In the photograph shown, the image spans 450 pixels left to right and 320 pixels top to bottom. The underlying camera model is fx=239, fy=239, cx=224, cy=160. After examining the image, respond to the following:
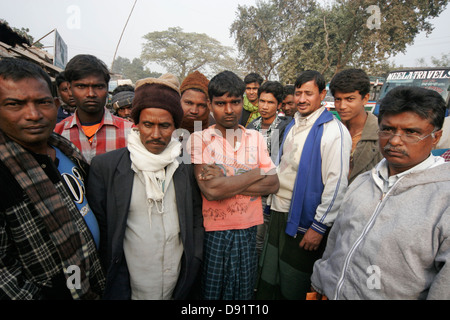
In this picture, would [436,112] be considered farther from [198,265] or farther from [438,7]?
[438,7]

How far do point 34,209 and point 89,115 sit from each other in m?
1.28

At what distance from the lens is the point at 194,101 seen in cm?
253

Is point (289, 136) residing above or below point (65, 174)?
above

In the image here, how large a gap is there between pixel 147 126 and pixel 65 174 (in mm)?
584

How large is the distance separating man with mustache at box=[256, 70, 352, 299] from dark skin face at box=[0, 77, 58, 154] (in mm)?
1923

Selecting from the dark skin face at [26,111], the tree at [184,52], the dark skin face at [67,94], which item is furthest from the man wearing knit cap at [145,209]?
the tree at [184,52]

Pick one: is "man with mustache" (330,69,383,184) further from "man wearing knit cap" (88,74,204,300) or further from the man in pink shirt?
"man wearing knit cap" (88,74,204,300)

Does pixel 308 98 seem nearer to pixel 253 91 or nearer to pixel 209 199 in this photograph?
pixel 209 199

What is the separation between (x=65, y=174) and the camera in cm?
150

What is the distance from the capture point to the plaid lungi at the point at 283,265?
2.21 meters

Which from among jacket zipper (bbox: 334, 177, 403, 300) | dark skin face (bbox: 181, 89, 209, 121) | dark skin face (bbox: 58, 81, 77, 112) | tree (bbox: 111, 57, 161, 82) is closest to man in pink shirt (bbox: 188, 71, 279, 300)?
dark skin face (bbox: 181, 89, 209, 121)

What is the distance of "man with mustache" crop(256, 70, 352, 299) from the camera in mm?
2055

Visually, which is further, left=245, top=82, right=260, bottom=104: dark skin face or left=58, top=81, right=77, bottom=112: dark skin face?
left=245, top=82, right=260, bottom=104: dark skin face
